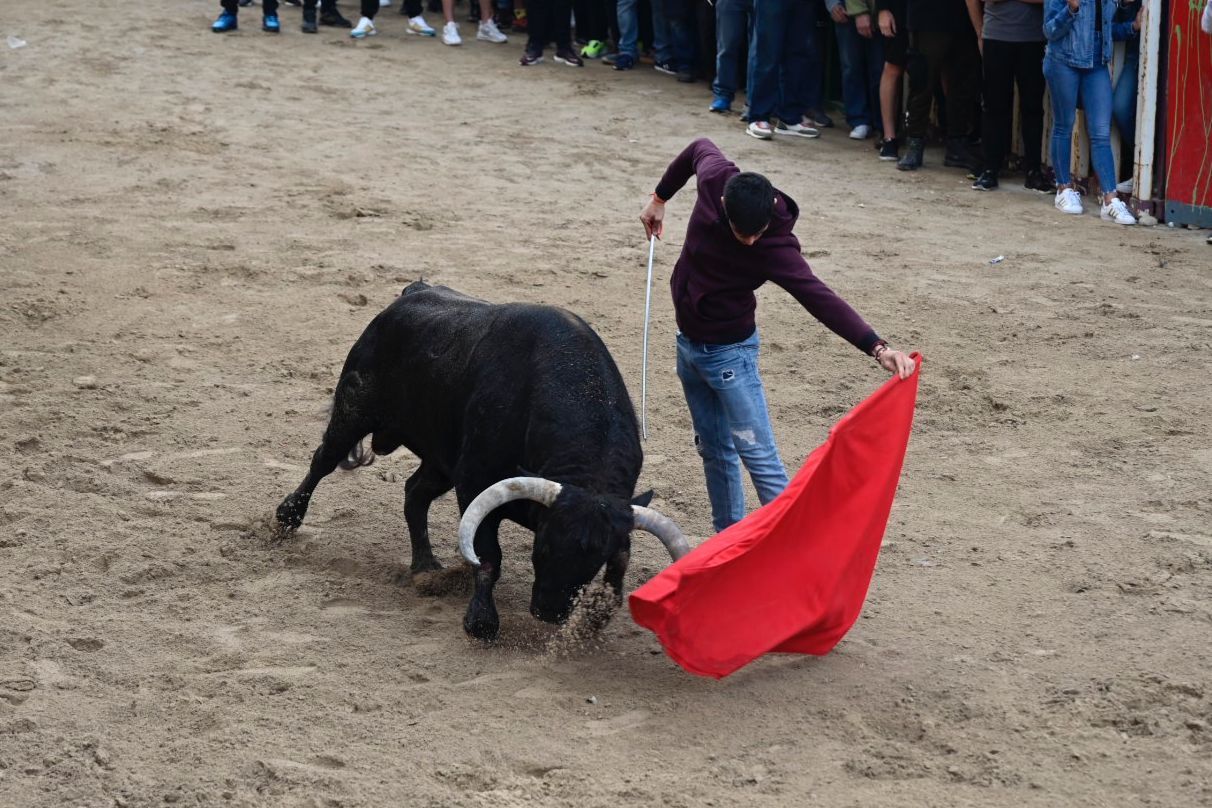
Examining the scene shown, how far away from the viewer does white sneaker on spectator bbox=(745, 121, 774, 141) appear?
1281cm

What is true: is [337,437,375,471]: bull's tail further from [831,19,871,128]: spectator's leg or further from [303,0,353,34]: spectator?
[303,0,353,34]: spectator

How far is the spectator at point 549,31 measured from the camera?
48.6 ft

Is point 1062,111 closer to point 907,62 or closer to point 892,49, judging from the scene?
point 907,62

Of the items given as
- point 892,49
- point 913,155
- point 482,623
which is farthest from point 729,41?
point 482,623

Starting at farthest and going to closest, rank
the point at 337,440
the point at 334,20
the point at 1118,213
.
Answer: the point at 334,20 → the point at 1118,213 → the point at 337,440

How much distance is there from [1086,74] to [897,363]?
630 cm

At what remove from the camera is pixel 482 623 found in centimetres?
543

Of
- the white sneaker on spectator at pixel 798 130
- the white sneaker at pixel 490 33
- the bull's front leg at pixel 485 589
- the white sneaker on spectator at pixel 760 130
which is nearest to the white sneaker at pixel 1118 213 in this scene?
the white sneaker on spectator at pixel 798 130

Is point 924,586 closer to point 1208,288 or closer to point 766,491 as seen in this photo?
point 766,491

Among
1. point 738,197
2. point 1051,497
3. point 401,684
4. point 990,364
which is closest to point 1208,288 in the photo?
point 990,364

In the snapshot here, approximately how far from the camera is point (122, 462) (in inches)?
277

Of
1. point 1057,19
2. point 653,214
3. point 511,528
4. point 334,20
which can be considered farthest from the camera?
point 334,20

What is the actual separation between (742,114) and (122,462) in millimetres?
7848

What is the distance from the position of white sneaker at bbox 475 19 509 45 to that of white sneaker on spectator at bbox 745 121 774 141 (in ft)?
13.8
